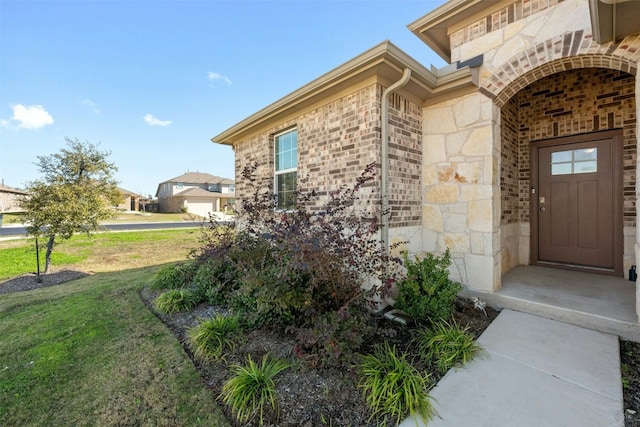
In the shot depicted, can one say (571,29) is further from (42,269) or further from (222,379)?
(42,269)

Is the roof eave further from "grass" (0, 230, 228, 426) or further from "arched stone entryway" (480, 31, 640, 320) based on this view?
"grass" (0, 230, 228, 426)

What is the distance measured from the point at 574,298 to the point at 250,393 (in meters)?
4.09

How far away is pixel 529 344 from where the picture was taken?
2730 millimetres

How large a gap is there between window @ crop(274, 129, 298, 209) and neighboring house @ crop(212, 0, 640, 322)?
0.13 meters

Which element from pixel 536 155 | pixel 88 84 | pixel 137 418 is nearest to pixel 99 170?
pixel 88 84

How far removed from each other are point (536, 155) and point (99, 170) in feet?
34.2

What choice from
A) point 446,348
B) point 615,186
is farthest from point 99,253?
point 615,186

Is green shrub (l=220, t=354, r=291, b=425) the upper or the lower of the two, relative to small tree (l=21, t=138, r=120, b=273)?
lower

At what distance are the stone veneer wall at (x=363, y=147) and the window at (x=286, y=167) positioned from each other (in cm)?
44

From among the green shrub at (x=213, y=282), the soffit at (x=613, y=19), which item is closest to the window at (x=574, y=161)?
the soffit at (x=613, y=19)

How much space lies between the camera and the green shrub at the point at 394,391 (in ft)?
6.11

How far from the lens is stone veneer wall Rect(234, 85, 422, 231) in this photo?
12.1ft

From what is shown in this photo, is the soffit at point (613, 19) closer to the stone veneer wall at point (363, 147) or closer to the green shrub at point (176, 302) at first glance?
the stone veneer wall at point (363, 147)

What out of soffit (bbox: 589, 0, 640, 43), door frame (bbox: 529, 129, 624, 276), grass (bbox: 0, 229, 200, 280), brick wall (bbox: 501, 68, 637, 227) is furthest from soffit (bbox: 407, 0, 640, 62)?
grass (bbox: 0, 229, 200, 280)
